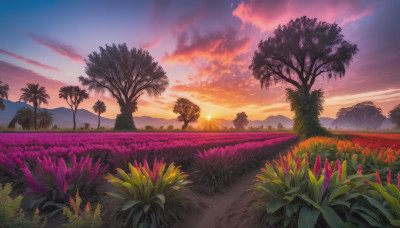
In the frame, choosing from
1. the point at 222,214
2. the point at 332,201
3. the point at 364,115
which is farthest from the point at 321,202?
the point at 364,115

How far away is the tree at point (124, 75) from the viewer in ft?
98.8

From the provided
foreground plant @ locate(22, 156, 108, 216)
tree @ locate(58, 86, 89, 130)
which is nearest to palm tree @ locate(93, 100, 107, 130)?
tree @ locate(58, 86, 89, 130)

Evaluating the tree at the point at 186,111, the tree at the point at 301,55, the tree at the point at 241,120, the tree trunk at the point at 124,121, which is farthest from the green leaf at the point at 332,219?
the tree at the point at 241,120

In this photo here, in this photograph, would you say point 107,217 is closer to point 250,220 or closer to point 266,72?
point 250,220

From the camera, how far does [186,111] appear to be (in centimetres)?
5731

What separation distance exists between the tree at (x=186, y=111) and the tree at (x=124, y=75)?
2273 cm

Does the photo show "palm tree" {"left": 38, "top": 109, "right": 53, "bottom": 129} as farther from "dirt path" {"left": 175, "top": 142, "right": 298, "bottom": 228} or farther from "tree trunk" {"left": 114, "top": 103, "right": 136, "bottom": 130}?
"dirt path" {"left": 175, "top": 142, "right": 298, "bottom": 228}

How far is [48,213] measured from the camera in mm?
2234

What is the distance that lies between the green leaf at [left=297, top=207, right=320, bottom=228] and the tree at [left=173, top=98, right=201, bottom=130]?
5538 centimetres

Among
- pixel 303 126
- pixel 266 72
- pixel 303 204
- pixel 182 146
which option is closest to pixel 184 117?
pixel 266 72

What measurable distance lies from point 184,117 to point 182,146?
171 feet

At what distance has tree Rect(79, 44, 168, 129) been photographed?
30.1 metres

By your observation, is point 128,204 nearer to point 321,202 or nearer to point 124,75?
point 321,202

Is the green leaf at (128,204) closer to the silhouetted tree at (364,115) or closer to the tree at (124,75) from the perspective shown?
the tree at (124,75)
